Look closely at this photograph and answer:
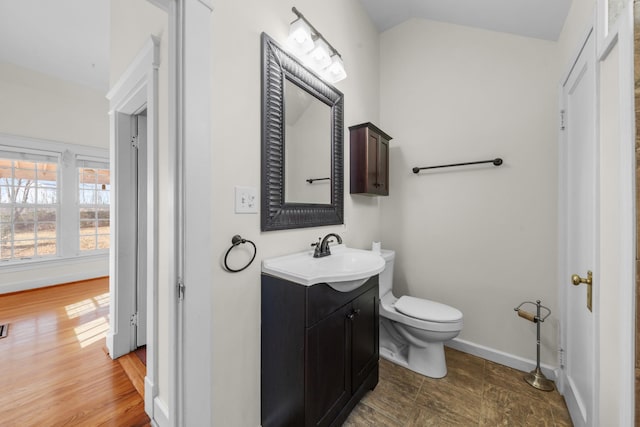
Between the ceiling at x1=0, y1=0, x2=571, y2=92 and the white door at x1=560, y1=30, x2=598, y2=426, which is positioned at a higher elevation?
the ceiling at x1=0, y1=0, x2=571, y2=92

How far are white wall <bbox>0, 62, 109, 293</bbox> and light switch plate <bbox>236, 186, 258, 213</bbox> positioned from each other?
417 centimetres

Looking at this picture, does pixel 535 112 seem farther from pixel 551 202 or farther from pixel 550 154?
pixel 551 202

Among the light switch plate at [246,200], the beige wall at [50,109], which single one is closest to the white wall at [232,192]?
the light switch plate at [246,200]

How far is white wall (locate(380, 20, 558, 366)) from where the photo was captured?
1683 mm

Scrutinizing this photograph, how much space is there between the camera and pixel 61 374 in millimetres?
1634

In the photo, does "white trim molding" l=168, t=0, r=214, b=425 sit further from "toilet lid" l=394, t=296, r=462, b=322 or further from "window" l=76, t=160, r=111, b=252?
"window" l=76, t=160, r=111, b=252

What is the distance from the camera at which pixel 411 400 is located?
1475 millimetres

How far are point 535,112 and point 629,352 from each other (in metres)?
1.60

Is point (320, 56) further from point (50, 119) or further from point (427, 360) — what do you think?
point (50, 119)

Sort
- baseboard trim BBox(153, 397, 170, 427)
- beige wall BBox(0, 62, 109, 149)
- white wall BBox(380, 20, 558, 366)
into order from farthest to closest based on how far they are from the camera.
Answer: beige wall BBox(0, 62, 109, 149)
white wall BBox(380, 20, 558, 366)
baseboard trim BBox(153, 397, 170, 427)

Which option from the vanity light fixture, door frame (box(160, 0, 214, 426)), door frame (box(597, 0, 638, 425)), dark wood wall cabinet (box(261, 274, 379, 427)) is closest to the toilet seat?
dark wood wall cabinet (box(261, 274, 379, 427))

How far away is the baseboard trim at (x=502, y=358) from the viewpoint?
5.41ft

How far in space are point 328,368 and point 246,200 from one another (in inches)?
34.3

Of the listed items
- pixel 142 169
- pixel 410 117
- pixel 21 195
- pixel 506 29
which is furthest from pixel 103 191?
pixel 506 29
